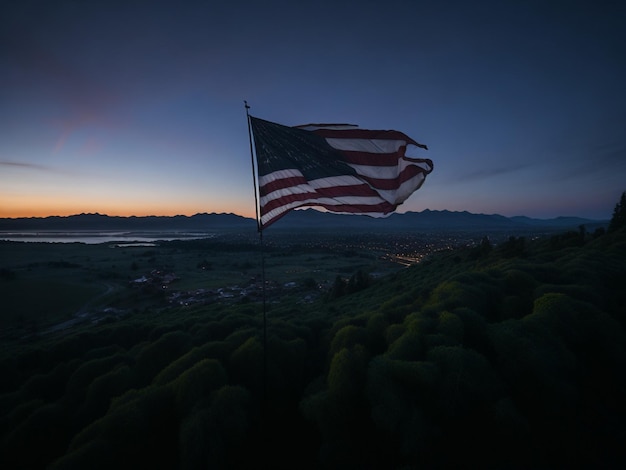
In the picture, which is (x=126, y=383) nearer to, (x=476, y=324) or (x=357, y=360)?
(x=357, y=360)

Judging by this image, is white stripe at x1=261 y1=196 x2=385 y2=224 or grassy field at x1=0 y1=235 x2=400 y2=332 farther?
grassy field at x1=0 y1=235 x2=400 y2=332

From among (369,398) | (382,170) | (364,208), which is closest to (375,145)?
(382,170)

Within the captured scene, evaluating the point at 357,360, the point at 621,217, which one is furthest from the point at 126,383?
the point at 621,217

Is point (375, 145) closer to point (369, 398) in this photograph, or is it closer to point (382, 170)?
point (382, 170)

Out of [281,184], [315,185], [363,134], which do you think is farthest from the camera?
[363,134]

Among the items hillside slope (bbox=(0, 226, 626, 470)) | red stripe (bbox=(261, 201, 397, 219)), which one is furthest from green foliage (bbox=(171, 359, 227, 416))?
red stripe (bbox=(261, 201, 397, 219))

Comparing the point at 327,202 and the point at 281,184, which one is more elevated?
the point at 281,184

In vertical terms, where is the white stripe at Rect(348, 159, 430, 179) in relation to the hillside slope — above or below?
above

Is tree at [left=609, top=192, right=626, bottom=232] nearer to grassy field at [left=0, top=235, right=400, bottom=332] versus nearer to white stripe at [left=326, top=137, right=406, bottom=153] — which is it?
white stripe at [left=326, top=137, right=406, bottom=153]

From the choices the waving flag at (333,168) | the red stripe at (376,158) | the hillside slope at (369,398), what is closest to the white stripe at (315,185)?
the waving flag at (333,168)
